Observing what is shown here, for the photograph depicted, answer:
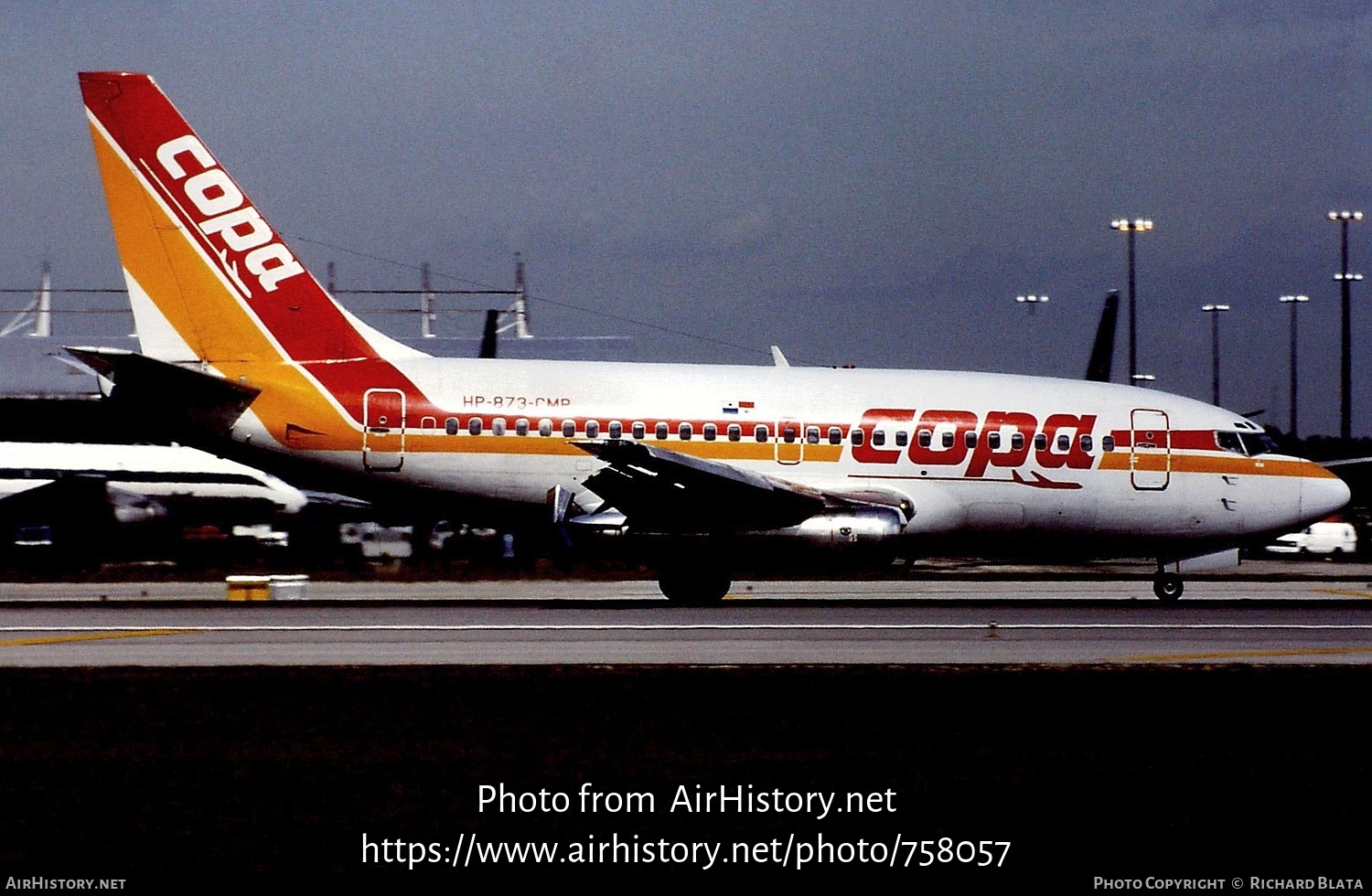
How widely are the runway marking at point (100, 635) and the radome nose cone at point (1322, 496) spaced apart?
19024 millimetres

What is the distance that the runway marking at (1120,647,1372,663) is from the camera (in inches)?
748

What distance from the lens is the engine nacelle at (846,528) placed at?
26766 millimetres

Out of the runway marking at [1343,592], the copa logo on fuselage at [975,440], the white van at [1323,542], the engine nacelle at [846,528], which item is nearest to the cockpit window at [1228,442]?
the copa logo on fuselage at [975,440]

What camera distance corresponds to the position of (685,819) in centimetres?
977

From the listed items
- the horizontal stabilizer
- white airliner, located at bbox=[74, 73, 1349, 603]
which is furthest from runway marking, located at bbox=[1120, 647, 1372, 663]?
the horizontal stabilizer

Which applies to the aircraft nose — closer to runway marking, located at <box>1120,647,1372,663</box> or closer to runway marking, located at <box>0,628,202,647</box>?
runway marking, located at <box>1120,647,1372,663</box>

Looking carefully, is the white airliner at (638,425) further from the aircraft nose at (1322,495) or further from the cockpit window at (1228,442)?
the aircraft nose at (1322,495)

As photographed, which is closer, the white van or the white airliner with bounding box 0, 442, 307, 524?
the white airliner with bounding box 0, 442, 307, 524

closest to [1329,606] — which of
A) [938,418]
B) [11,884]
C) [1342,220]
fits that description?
[938,418]

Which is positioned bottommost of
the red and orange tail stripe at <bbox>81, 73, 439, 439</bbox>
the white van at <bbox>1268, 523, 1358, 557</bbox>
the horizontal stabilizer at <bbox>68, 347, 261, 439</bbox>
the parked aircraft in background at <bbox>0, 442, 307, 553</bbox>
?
the white van at <bbox>1268, 523, 1358, 557</bbox>

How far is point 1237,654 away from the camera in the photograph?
64.5 feet

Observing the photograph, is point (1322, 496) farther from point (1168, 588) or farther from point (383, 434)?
point (383, 434)

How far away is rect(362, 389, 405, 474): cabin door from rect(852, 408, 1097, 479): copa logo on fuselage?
7.50 m

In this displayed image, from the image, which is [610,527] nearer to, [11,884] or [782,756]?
[782,756]
